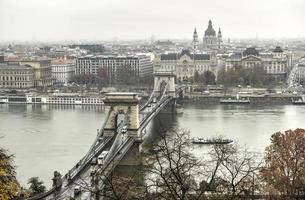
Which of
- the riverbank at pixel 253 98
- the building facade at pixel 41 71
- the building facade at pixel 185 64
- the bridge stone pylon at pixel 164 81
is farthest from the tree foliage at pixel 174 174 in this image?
the building facade at pixel 185 64

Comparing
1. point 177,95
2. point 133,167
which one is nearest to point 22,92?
point 177,95

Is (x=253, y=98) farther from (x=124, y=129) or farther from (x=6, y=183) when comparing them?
(x=6, y=183)

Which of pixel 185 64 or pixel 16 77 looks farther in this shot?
pixel 185 64

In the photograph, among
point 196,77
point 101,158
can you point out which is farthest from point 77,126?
point 196,77

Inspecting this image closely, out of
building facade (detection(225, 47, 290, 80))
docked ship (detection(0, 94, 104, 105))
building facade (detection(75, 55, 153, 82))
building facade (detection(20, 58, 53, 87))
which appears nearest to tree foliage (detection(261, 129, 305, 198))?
docked ship (detection(0, 94, 104, 105))

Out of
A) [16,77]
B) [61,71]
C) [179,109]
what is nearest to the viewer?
[179,109]

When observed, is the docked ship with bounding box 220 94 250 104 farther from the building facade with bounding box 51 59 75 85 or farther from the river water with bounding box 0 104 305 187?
the building facade with bounding box 51 59 75 85
